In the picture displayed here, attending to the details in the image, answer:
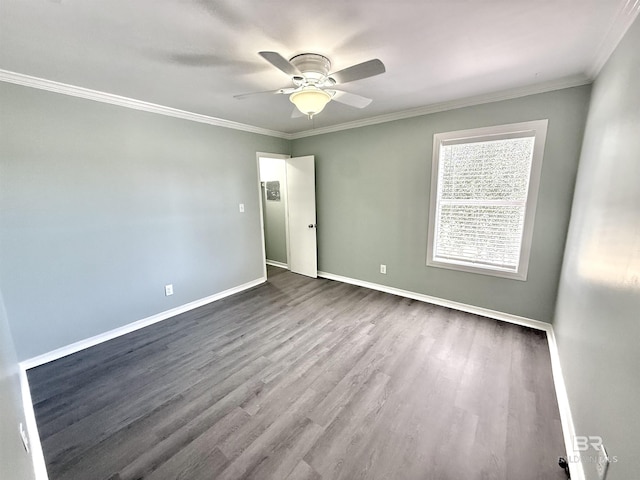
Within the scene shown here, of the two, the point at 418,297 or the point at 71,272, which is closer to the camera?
the point at 71,272

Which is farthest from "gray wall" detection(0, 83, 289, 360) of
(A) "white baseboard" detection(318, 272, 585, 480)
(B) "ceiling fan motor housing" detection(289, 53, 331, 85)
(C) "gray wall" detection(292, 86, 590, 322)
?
(A) "white baseboard" detection(318, 272, 585, 480)

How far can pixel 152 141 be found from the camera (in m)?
2.89

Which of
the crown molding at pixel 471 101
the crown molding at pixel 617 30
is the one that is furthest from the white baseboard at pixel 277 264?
the crown molding at pixel 617 30

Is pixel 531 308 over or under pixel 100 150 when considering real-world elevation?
under

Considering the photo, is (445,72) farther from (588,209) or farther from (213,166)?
(213,166)

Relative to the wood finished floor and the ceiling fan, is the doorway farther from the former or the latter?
the ceiling fan

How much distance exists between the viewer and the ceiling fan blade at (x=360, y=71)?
58.8 inches

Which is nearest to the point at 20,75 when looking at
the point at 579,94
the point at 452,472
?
the point at 452,472

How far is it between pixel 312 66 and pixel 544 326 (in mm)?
3363

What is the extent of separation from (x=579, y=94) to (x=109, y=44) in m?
3.74

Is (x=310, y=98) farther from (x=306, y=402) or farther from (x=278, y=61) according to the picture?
(x=306, y=402)

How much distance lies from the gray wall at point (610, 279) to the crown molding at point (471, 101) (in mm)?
289

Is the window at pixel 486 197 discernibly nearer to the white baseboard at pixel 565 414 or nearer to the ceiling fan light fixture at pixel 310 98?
the white baseboard at pixel 565 414

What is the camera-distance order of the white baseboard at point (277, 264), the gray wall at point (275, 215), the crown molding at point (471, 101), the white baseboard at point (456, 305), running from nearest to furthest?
the crown molding at point (471, 101), the white baseboard at point (456, 305), the gray wall at point (275, 215), the white baseboard at point (277, 264)
